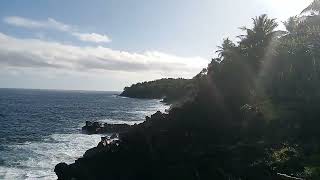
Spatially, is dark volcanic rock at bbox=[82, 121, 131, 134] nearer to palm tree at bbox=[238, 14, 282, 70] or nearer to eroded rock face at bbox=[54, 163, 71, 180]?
palm tree at bbox=[238, 14, 282, 70]

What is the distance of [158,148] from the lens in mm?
36500

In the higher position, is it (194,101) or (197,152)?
(194,101)

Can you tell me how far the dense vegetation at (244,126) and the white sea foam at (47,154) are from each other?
5.15 meters

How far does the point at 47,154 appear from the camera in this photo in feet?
161

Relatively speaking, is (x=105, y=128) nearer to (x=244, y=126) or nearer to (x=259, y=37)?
(x=259, y=37)

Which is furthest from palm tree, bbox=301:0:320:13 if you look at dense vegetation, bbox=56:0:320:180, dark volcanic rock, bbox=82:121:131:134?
dark volcanic rock, bbox=82:121:131:134

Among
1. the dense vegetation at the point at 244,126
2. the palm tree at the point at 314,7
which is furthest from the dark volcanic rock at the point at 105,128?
the palm tree at the point at 314,7

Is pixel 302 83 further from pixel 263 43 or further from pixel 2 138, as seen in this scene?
pixel 2 138

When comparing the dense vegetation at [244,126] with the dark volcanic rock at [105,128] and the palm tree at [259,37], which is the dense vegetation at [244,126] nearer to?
the palm tree at [259,37]

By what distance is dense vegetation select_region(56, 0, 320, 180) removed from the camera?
2918 centimetres

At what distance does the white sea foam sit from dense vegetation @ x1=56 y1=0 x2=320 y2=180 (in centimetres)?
515

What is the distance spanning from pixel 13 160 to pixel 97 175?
15.6 m

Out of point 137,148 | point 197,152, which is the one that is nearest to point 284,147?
point 197,152

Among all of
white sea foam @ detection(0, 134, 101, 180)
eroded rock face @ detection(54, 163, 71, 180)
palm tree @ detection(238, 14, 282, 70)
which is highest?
palm tree @ detection(238, 14, 282, 70)
